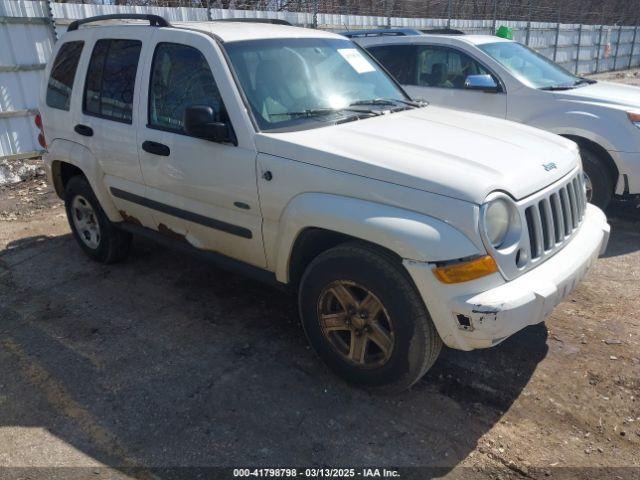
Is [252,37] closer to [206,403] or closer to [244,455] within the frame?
[206,403]

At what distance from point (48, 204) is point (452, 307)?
6.01 meters

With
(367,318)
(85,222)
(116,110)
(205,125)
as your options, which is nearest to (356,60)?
(205,125)

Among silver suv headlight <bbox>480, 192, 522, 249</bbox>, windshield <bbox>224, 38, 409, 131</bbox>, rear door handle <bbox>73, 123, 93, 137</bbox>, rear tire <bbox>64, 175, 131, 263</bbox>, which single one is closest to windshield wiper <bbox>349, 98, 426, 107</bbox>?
windshield <bbox>224, 38, 409, 131</bbox>

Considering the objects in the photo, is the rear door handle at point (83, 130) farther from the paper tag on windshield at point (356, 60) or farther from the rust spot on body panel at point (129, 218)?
the paper tag on windshield at point (356, 60)

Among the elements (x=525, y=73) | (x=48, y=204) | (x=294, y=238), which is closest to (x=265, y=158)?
(x=294, y=238)

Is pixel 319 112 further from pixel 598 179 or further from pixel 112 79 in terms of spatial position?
pixel 598 179

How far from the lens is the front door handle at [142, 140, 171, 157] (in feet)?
12.4

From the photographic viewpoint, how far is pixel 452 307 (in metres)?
2.64

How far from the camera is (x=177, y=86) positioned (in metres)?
3.81

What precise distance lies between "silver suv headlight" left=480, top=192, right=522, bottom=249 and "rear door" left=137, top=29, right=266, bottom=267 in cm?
138

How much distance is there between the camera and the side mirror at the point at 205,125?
3.30 meters

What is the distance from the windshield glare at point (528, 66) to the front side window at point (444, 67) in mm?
238

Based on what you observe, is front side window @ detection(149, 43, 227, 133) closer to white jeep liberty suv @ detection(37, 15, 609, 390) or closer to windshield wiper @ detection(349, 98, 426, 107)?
white jeep liberty suv @ detection(37, 15, 609, 390)

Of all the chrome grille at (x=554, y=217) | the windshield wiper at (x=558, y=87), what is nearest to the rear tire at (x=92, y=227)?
the chrome grille at (x=554, y=217)
